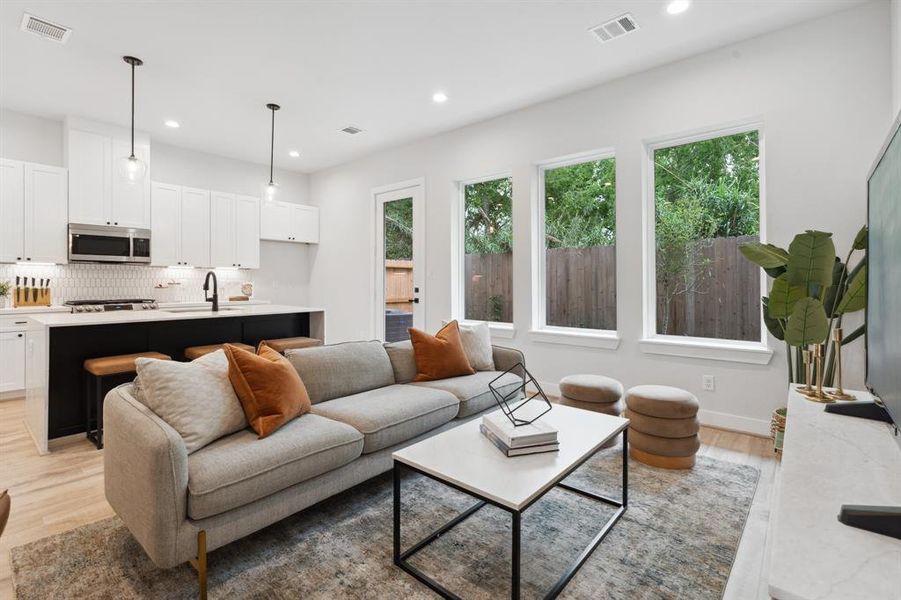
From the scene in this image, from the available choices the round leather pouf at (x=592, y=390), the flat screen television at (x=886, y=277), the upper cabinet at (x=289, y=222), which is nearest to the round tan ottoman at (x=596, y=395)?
the round leather pouf at (x=592, y=390)

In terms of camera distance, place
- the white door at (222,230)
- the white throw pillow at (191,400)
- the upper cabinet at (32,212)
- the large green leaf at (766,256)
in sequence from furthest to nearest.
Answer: the white door at (222,230), the upper cabinet at (32,212), the large green leaf at (766,256), the white throw pillow at (191,400)

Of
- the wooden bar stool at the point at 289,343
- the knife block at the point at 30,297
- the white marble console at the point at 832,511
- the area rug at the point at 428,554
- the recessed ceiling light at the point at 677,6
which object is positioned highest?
the recessed ceiling light at the point at 677,6

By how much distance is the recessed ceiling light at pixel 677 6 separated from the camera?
9.55ft

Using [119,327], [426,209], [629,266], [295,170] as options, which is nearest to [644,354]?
[629,266]

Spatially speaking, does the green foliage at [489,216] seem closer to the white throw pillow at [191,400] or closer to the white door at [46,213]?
the white throw pillow at [191,400]

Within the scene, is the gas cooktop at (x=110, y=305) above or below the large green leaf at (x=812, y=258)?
below

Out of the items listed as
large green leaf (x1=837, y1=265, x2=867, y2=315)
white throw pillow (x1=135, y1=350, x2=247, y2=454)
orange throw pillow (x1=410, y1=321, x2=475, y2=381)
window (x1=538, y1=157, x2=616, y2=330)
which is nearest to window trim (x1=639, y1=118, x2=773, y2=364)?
window (x1=538, y1=157, x2=616, y2=330)

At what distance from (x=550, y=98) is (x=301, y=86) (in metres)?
2.37

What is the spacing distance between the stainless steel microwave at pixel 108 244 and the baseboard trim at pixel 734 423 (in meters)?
6.10

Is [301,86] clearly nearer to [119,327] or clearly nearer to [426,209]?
[426,209]

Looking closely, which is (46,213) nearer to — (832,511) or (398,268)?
(398,268)

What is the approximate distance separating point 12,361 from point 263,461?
14.3ft

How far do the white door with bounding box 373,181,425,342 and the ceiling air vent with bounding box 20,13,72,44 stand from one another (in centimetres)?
337

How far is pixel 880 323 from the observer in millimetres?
1341
